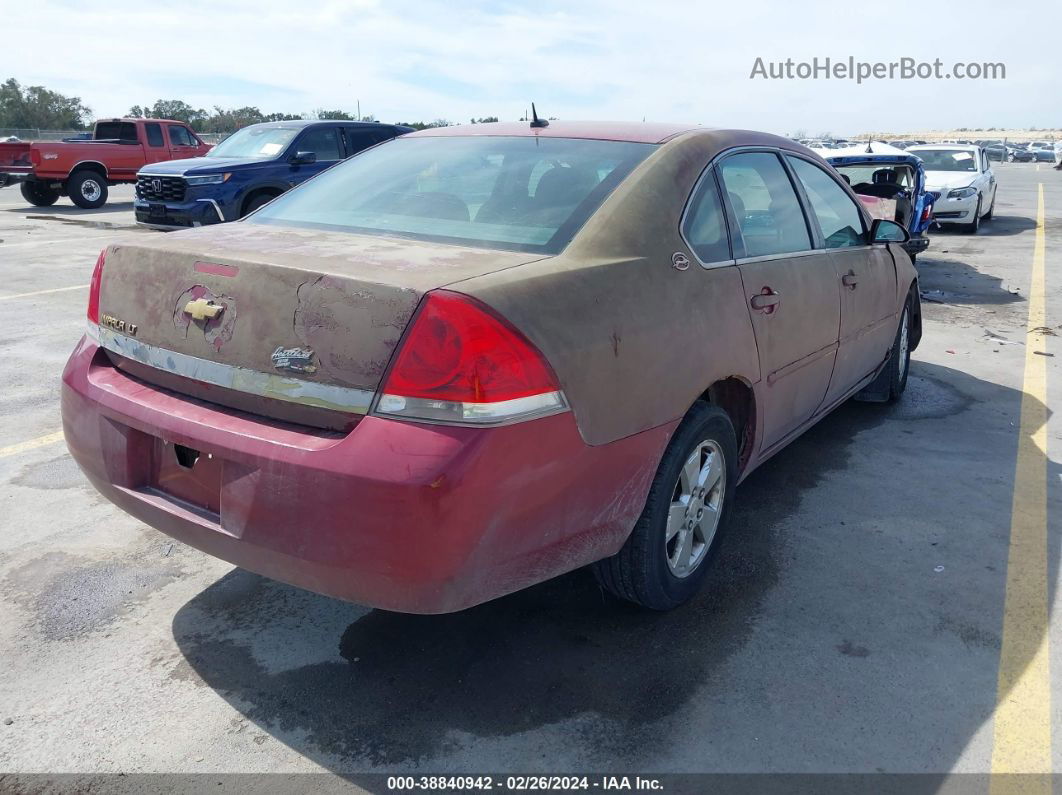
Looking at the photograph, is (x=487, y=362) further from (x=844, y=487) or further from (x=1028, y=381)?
(x=1028, y=381)

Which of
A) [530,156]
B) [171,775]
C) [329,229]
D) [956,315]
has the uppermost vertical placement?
[530,156]

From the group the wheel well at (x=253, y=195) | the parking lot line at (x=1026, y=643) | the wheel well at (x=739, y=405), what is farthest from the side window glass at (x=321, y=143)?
the wheel well at (x=739, y=405)

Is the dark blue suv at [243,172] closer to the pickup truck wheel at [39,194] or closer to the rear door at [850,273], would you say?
the pickup truck wheel at [39,194]

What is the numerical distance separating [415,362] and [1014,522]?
3.01 metres

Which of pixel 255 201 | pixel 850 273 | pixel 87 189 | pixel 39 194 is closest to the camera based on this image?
pixel 850 273

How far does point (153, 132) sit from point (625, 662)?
20.8 meters

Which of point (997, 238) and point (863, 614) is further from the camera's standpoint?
point (997, 238)

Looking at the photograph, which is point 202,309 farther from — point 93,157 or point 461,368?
point 93,157

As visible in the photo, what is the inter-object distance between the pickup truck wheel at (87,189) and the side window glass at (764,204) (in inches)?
758

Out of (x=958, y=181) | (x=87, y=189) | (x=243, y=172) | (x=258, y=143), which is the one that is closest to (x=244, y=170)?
(x=243, y=172)

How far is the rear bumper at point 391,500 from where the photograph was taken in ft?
7.14

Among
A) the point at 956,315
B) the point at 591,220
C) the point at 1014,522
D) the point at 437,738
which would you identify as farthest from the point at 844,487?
the point at 956,315

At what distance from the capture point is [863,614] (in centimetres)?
313

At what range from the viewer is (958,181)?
50.8 ft
